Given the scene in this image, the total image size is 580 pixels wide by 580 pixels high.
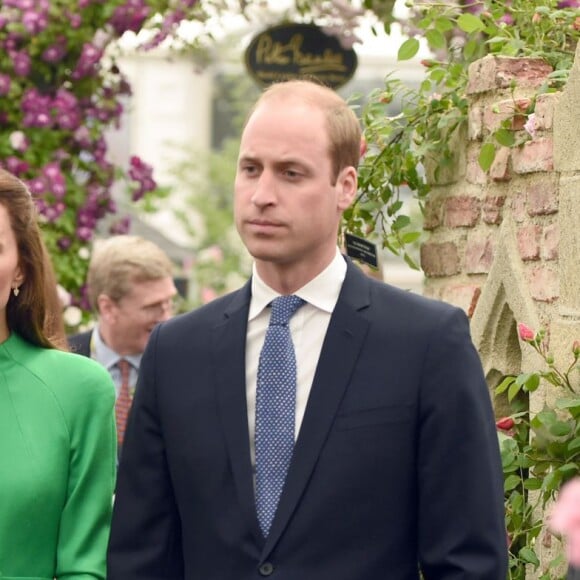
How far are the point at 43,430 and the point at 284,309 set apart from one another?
0.67 metres

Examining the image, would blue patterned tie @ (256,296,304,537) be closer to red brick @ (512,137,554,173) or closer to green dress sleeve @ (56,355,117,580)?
green dress sleeve @ (56,355,117,580)

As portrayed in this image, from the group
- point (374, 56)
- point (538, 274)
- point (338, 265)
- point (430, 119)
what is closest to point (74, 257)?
point (430, 119)

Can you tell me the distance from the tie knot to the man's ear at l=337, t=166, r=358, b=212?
0.20 metres

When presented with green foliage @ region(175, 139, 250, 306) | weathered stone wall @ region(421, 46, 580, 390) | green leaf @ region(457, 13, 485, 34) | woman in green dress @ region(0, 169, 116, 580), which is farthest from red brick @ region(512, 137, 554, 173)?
green foliage @ region(175, 139, 250, 306)

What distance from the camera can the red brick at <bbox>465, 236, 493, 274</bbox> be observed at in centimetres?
451

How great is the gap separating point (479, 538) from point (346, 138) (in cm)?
81

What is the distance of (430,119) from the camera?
188 inches

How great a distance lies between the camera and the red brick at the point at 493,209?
443cm

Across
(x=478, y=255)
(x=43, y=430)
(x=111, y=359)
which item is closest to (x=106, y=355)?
(x=111, y=359)

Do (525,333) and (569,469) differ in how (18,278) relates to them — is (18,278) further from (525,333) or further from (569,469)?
(569,469)

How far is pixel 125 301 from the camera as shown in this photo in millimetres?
6480

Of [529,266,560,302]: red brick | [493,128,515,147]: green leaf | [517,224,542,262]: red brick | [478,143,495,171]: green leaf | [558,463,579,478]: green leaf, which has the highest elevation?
[493,128,515,147]: green leaf

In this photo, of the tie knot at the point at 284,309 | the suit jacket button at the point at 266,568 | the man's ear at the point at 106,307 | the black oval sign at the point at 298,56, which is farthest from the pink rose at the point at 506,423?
the black oval sign at the point at 298,56

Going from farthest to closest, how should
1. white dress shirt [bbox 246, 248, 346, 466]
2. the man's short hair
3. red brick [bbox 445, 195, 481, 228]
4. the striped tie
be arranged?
the man's short hair
the striped tie
red brick [bbox 445, 195, 481, 228]
white dress shirt [bbox 246, 248, 346, 466]
